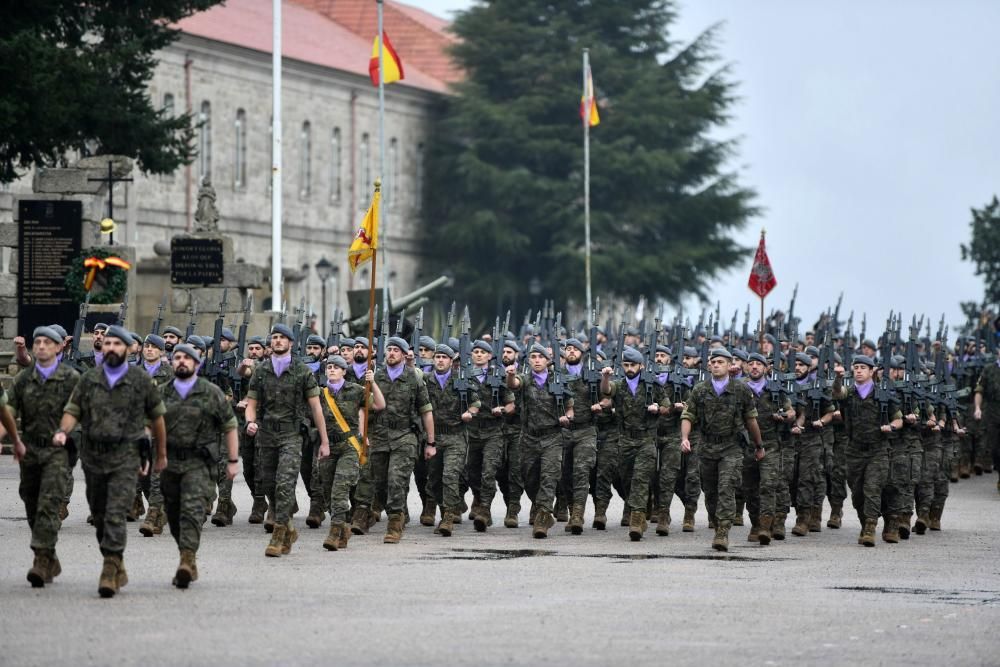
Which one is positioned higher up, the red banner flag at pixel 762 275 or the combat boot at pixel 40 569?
the red banner flag at pixel 762 275

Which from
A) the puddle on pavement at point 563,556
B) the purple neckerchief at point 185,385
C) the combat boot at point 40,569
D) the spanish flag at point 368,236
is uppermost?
the spanish flag at point 368,236

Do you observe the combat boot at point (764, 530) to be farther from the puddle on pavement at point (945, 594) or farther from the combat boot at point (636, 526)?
the puddle on pavement at point (945, 594)

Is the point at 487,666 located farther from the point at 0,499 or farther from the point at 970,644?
the point at 0,499

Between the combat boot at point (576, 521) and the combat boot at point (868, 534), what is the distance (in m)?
2.55

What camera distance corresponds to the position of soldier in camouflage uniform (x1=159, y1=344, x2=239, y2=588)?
17.1 metres

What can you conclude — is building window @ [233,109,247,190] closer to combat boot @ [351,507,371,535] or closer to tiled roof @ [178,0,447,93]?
tiled roof @ [178,0,447,93]

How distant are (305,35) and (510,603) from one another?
68.6 metres

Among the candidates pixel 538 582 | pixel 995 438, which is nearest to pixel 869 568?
pixel 538 582

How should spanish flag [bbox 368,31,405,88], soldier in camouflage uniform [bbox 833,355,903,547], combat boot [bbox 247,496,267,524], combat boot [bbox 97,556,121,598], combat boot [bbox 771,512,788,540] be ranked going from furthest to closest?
spanish flag [bbox 368,31,405,88] < combat boot [bbox 247,496,267,524] < combat boot [bbox 771,512,788,540] < soldier in camouflage uniform [bbox 833,355,903,547] < combat boot [bbox 97,556,121,598]

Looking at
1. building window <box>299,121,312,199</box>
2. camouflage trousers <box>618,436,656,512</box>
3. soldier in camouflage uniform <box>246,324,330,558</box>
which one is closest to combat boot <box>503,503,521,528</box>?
camouflage trousers <box>618,436,656,512</box>

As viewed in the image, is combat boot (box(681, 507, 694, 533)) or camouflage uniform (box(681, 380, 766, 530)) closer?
camouflage uniform (box(681, 380, 766, 530))

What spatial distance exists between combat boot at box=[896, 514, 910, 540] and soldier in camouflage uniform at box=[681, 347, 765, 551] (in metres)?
1.73

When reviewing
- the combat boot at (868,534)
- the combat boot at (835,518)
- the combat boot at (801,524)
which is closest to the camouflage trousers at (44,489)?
the combat boot at (868,534)

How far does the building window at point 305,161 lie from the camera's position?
79438mm
